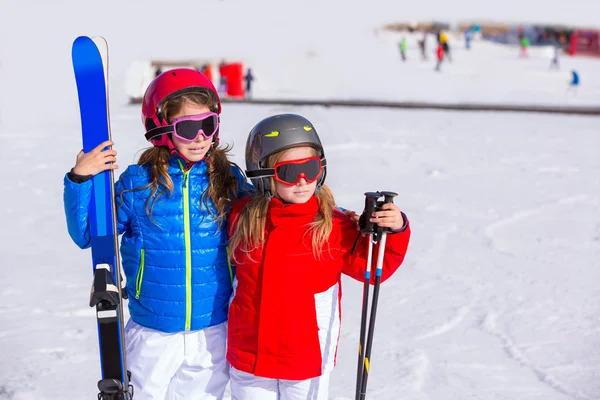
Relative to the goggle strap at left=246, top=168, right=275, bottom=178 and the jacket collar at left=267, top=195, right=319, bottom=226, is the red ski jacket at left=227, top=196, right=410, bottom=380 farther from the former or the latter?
the goggle strap at left=246, top=168, right=275, bottom=178

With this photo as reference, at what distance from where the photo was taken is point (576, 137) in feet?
40.7

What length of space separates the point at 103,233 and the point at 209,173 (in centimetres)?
45

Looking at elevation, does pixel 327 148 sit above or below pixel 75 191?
below

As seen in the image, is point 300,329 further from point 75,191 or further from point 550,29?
point 550,29

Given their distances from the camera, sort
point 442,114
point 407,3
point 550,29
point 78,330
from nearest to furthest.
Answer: point 78,330
point 442,114
point 550,29
point 407,3

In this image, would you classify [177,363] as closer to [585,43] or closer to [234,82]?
[234,82]

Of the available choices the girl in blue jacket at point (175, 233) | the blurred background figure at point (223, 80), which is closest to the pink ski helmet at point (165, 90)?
the girl in blue jacket at point (175, 233)

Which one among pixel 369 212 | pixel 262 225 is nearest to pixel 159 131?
pixel 262 225

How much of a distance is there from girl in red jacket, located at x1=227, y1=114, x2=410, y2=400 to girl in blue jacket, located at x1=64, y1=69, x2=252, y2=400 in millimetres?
114

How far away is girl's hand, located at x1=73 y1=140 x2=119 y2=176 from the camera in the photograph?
2.30m

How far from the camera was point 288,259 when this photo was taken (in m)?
2.40

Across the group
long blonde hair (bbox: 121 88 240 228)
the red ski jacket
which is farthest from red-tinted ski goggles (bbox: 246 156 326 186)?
long blonde hair (bbox: 121 88 240 228)

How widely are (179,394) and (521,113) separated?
49.4ft

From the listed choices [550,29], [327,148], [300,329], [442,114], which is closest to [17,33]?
[442,114]
